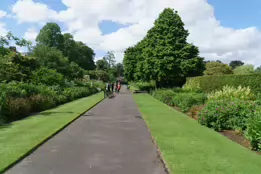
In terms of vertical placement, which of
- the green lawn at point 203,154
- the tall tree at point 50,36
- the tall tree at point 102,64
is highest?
the tall tree at point 50,36

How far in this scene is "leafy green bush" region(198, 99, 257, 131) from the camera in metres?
10.2

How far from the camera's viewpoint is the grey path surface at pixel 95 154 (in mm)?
5699

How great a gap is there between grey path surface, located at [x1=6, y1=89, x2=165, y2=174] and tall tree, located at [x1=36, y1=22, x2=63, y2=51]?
7141cm

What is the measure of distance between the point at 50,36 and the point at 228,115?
243 ft

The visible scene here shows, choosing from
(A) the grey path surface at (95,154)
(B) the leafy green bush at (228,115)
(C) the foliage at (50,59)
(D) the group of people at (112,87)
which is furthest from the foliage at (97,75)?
(A) the grey path surface at (95,154)

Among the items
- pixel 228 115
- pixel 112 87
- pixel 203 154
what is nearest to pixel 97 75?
pixel 112 87

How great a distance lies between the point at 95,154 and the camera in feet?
22.6

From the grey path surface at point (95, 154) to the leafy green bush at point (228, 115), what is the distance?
3.19m

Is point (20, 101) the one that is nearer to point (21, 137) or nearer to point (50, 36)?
point (21, 137)

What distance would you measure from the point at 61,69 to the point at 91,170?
33.7 meters

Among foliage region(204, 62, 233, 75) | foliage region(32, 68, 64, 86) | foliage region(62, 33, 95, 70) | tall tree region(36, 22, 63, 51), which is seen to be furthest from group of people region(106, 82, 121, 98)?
foliage region(62, 33, 95, 70)

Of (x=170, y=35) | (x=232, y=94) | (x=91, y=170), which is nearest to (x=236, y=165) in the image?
(x=91, y=170)

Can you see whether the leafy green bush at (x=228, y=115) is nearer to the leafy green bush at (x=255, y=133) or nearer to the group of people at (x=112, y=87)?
the leafy green bush at (x=255, y=133)

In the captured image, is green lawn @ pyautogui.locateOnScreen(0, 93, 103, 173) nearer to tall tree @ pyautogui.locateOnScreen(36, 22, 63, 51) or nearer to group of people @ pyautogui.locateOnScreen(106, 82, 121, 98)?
group of people @ pyautogui.locateOnScreen(106, 82, 121, 98)
